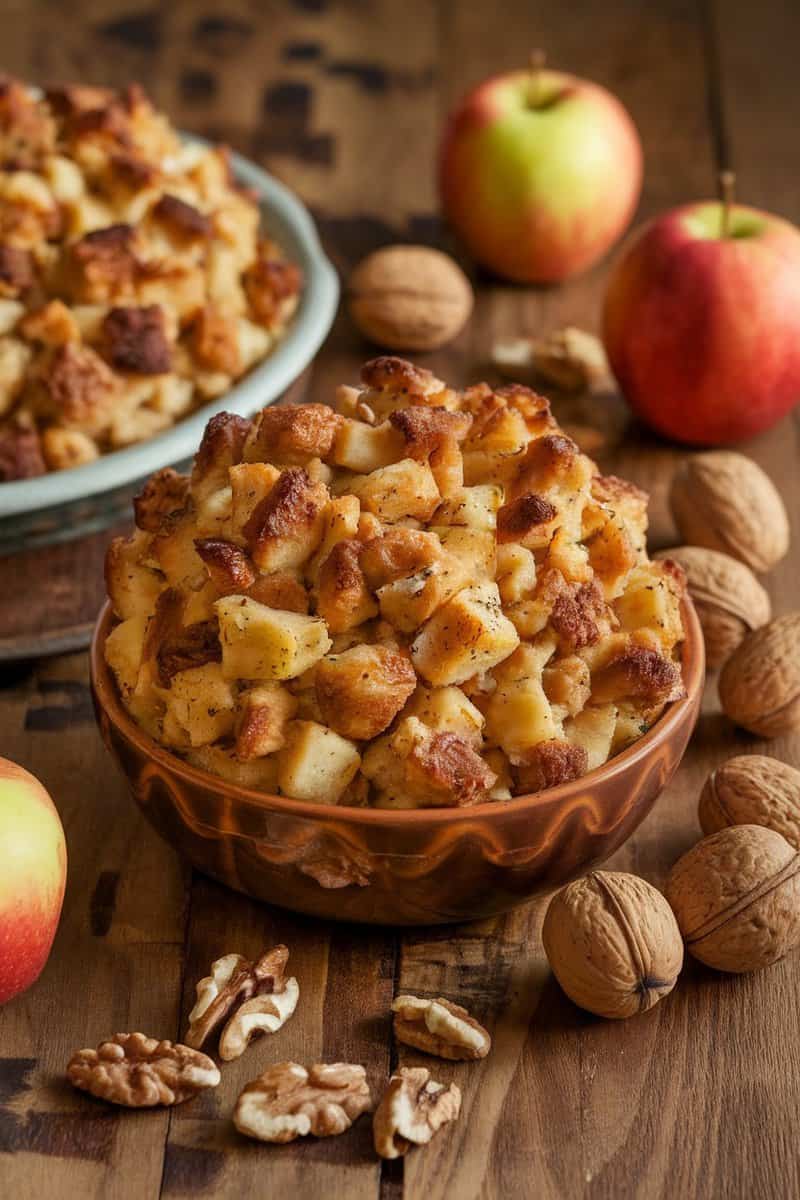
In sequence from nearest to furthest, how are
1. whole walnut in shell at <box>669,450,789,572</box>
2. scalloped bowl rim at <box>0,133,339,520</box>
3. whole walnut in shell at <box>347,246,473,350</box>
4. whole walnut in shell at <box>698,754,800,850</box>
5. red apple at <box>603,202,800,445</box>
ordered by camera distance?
1. whole walnut in shell at <box>698,754,800,850</box>
2. scalloped bowl rim at <box>0,133,339,520</box>
3. whole walnut in shell at <box>669,450,789,572</box>
4. red apple at <box>603,202,800,445</box>
5. whole walnut in shell at <box>347,246,473,350</box>

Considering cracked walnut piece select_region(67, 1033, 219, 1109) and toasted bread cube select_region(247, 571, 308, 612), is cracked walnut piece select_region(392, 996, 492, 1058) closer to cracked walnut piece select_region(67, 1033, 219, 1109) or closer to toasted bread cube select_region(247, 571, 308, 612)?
cracked walnut piece select_region(67, 1033, 219, 1109)

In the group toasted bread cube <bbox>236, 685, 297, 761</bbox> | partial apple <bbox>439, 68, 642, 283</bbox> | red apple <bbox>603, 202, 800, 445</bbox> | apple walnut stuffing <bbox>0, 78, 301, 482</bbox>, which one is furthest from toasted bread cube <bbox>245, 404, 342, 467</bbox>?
partial apple <bbox>439, 68, 642, 283</bbox>

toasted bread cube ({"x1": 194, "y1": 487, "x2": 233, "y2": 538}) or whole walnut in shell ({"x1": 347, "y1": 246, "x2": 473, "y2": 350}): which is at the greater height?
toasted bread cube ({"x1": 194, "y1": 487, "x2": 233, "y2": 538})

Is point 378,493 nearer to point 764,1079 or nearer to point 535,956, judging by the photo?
point 535,956

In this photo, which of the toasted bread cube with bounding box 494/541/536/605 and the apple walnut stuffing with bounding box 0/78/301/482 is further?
the apple walnut stuffing with bounding box 0/78/301/482

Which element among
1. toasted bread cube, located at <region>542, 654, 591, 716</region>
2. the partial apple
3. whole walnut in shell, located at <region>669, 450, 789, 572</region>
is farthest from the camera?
the partial apple

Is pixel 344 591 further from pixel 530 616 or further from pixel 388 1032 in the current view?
pixel 388 1032

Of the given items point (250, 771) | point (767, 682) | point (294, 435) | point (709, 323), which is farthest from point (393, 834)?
point (709, 323)

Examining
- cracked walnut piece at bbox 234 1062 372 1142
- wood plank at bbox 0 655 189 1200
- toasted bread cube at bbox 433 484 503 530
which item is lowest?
wood plank at bbox 0 655 189 1200
